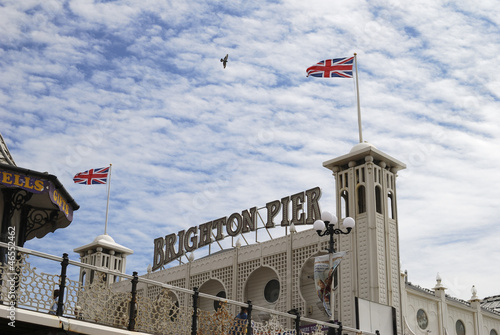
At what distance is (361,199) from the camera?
109 feet

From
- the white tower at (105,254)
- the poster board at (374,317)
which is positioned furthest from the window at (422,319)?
the white tower at (105,254)

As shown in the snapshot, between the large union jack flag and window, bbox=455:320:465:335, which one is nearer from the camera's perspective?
the large union jack flag

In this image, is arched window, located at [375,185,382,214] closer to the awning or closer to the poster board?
the poster board

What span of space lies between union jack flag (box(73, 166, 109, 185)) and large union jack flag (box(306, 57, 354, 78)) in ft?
51.0

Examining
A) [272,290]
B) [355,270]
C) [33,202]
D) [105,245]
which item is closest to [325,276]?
[355,270]

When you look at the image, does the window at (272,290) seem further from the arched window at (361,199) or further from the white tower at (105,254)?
the white tower at (105,254)

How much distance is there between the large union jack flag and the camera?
32.4 metres

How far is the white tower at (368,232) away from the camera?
3062 cm

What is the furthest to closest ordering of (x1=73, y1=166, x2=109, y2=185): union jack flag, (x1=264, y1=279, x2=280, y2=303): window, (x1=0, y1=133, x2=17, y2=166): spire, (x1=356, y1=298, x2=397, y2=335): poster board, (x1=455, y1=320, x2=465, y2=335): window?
(x1=73, y1=166, x2=109, y2=185): union jack flag < (x1=455, y1=320, x2=465, y2=335): window < (x1=264, y1=279, x2=280, y2=303): window < (x1=356, y1=298, x2=397, y2=335): poster board < (x1=0, y1=133, x2=17, y2=166): spire

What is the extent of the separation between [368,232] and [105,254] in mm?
23451

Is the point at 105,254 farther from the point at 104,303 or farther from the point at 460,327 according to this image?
the point at 104,303

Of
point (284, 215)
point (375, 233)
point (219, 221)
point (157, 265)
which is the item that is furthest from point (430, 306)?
point (157, 265)

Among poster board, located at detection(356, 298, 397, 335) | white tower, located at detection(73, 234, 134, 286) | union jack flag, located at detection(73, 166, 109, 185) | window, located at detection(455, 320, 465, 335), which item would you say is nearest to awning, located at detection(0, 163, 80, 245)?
poster board, located at detection(356, 298, 397, 335)

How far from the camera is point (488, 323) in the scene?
41500mm
